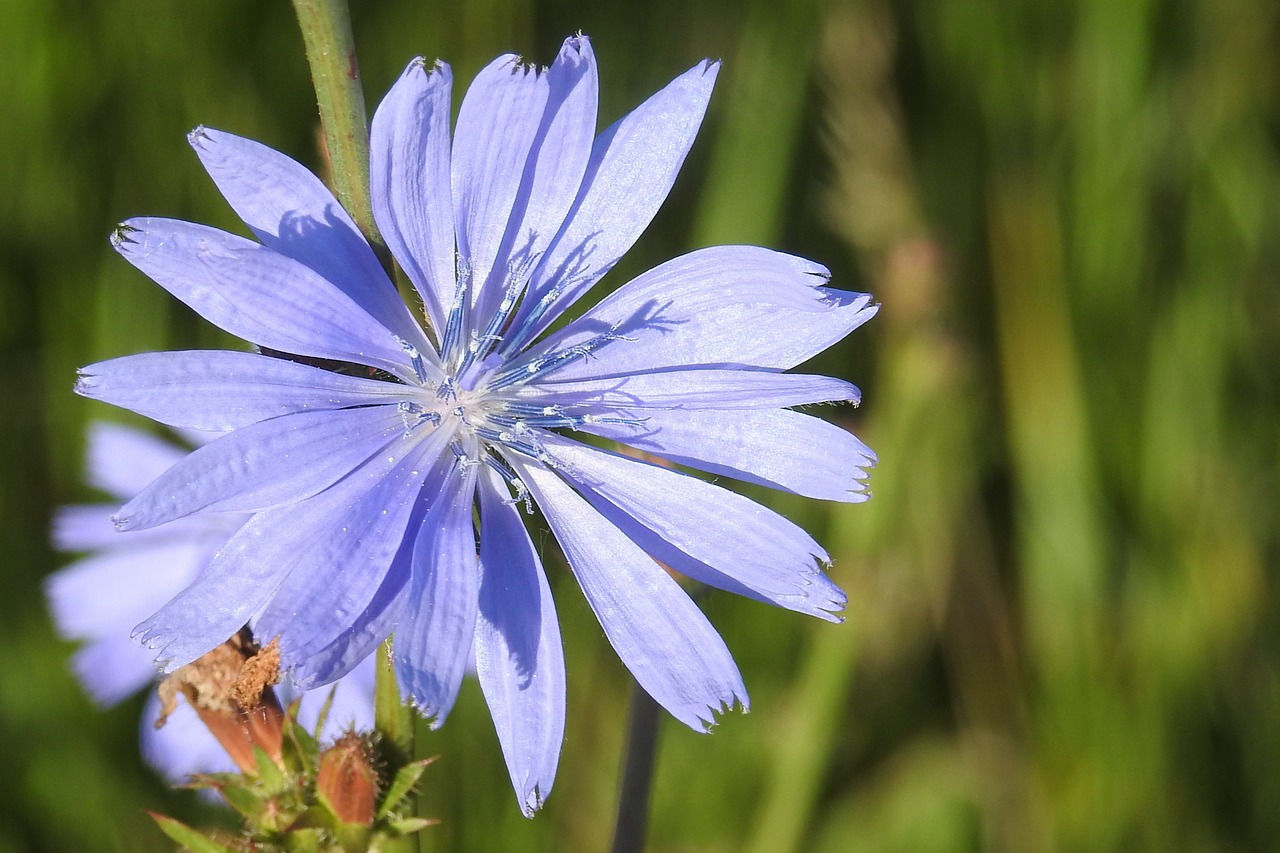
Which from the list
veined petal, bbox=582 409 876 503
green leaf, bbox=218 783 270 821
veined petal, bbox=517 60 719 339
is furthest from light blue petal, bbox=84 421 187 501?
veined petal, bbox=582 409 876 503

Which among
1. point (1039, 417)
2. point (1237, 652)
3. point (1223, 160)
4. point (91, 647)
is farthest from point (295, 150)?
point (1237, 652)

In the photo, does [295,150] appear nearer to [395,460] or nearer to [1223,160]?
[395,460]

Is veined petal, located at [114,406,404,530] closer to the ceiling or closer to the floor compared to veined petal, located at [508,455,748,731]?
closer to the ceiling

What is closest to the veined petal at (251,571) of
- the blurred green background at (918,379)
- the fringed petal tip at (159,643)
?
the fringed petal tip at (159,643)

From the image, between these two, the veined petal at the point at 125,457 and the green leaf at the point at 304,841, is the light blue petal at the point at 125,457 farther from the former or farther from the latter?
the green leaf at the point at 304,841

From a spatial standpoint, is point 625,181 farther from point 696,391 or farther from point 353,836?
point 353,836

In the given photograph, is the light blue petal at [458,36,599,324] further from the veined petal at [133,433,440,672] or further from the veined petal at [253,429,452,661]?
the veined petal at [133,433,440,672]
